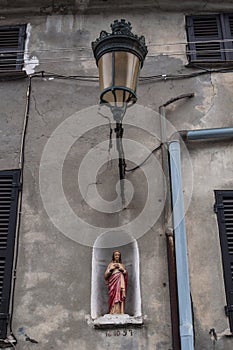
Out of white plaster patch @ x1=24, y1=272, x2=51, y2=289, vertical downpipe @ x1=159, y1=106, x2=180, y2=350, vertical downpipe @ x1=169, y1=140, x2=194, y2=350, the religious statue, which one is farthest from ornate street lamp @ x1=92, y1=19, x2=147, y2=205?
white plaster patch @ x1=24, y1=272, x2=51, y2=289

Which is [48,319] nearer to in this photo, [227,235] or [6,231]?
[6,231]

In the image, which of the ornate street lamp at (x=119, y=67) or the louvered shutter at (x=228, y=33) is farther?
the louvered shutter at (x=228, y=33)

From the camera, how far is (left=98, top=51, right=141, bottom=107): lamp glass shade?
20.9ft

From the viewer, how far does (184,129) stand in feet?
26.4

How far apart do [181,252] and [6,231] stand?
91.3 inches

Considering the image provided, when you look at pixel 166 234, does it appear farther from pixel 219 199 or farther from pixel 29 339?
pixel 29 339

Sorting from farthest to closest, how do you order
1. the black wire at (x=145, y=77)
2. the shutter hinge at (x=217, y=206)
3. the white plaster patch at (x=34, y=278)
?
the black wire at (x=145, y=77)
the shutter hinge at (x=217, y=206)
the white plaster patch at (x=34, y=278)

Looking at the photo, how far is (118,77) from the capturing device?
6391mm

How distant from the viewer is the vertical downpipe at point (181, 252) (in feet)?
20.1

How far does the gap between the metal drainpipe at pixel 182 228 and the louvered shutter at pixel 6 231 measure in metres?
2.07

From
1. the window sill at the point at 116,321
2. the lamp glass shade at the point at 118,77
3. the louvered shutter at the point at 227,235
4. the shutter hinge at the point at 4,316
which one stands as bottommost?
the window sill at the point at 116,321

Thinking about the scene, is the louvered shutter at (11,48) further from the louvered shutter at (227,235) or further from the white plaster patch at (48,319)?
the white plaster patch at (48,319)

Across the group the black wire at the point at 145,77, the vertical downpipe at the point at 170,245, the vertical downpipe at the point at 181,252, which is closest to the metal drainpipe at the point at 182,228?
the vertical downpipe at the point at 181,252

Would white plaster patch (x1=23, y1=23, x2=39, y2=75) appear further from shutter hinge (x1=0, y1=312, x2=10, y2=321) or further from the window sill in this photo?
the window sill
